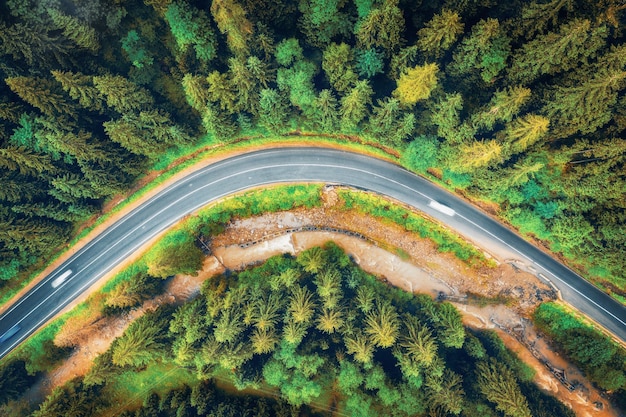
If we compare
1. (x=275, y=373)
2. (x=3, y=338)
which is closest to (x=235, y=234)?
(x=275, y=373)

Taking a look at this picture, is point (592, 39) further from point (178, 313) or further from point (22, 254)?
point (22, 254)

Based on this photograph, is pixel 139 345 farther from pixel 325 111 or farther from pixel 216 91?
pixel 325 111

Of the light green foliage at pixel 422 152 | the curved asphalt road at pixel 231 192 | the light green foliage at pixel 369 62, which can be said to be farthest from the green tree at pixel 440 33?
the curved asphalt road at pixel 231 192

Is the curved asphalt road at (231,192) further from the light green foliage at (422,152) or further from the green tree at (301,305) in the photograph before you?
the green tree at (301,305)

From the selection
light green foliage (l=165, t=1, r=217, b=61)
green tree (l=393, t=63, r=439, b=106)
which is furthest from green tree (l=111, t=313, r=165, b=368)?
green tree (l=393, t=63, r=439, b=106)

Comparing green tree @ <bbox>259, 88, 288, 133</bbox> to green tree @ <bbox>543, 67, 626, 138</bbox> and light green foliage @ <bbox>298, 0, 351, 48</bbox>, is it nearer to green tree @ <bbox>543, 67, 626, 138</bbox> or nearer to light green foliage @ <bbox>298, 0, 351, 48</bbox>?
light green foliage @ <bbox>298, 0, 351, 48</bbox>
